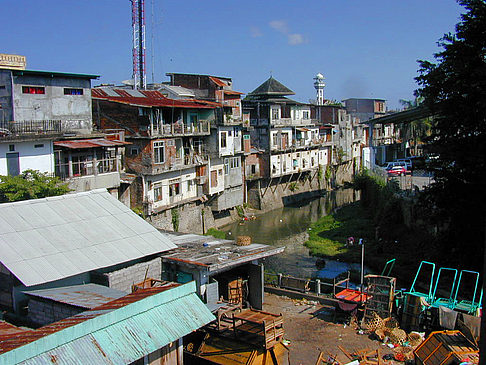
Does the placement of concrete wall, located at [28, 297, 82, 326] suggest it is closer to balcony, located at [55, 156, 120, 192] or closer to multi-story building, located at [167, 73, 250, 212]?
balcony, located at [55, 156, 120, 192]

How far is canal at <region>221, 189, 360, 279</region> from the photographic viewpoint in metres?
29.8

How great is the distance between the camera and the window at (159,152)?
112 feet

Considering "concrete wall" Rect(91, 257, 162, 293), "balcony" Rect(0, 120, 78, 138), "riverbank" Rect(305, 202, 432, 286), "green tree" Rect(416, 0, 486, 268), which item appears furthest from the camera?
"riverbank" Rect(305, 202, 432, 286)

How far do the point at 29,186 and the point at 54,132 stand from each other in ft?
18.4

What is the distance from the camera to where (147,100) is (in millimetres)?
36469

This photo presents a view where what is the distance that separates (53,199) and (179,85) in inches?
1210

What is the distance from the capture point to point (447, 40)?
75.9 feet

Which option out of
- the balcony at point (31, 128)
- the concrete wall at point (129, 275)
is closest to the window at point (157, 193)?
the balcony at point (31, 128)

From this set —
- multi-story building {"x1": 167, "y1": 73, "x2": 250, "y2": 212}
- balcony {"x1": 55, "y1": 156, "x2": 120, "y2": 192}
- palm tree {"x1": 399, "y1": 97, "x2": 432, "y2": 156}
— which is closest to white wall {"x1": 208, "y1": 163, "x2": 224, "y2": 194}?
multi-story building {"x1": 167, "y1": 73, "x2": 250, "y2": 212}

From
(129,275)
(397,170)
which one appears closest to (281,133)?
(397,170)

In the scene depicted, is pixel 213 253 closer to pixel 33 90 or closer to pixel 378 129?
pixel 33 90

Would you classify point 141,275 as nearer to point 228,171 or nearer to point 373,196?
point 228,171

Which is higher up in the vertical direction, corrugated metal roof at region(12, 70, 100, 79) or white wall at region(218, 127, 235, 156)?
corrugated metal roof at region(12, 70, 100, 79)

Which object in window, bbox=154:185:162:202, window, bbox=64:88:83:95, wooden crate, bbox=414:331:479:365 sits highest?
window, bbox=64:88:83:95
